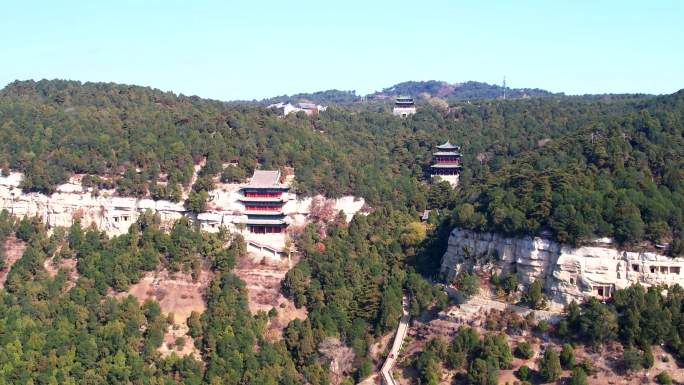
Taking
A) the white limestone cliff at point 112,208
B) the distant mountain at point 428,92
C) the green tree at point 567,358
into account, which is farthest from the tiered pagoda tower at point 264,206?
the distant mountain at point 428,92

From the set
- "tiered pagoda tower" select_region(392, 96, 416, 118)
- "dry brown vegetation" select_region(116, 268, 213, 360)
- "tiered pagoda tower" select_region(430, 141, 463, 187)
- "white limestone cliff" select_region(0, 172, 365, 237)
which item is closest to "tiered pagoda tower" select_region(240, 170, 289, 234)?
"white limestone cliff" select_region(0, 172, 365, 237)

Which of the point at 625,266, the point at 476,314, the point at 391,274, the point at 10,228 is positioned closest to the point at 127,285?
the point at 10,228

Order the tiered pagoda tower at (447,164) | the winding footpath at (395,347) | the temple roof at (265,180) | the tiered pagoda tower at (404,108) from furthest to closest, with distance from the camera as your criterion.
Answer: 1. the tiered pagoda tower at (404,108)
2. the tiered pagoda tower at (447,164)
3. the temple roof at (265,180)
4. the winding footpath at (395,347)

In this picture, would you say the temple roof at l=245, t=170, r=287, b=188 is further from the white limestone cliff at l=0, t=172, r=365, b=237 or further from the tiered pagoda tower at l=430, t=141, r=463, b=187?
the tiered pagoda tower at l=430, t=141, r=463, b=187

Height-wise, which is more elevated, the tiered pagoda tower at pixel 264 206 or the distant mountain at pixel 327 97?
the distant mountain at pixel 327 97

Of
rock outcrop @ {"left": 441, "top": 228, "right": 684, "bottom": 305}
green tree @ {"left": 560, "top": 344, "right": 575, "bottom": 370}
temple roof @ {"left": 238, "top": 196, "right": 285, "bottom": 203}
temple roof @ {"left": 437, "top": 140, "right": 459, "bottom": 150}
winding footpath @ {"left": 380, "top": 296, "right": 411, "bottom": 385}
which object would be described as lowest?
winding footpath @ {"left": 380, "top": 296, "right": 411, "bottom": 385}

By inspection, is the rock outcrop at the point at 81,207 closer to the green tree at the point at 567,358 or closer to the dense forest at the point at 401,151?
the dense forest at the point at 401,151
